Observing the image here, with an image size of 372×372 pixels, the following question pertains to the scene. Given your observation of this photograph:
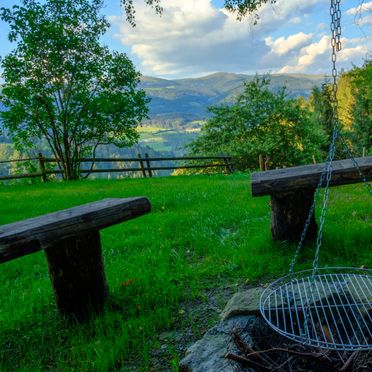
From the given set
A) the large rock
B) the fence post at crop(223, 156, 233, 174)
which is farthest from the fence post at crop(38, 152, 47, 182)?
the large rock

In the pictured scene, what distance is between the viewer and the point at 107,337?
8.95 feet

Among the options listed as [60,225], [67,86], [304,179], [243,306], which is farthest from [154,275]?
[67,86]

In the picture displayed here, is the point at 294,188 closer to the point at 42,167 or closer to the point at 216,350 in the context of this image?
the point at 216,350

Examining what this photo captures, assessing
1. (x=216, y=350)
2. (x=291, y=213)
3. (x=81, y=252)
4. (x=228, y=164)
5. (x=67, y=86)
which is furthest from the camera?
(x=228, y=164)

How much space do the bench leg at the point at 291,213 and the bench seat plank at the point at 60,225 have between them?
64.8 inches

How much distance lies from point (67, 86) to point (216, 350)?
16.1 metres

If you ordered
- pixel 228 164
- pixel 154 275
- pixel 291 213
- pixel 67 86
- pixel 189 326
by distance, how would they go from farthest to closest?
pixel 228 164 < pixel 67 86 < pixel 291 213 < pixel 154 275 < pixel 189 326

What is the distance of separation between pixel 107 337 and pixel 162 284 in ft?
3.03

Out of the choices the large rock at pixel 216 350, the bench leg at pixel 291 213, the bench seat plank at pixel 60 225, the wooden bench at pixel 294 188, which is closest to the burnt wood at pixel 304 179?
the wooden bench at pixel 294 188

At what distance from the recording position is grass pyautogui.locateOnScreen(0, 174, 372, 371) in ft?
8.63

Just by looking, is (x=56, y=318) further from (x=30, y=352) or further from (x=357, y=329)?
(x=357, y=329)

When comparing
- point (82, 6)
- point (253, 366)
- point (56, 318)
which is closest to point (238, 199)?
point (56, 318)

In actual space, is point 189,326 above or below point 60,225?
below

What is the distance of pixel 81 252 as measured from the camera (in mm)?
3100
